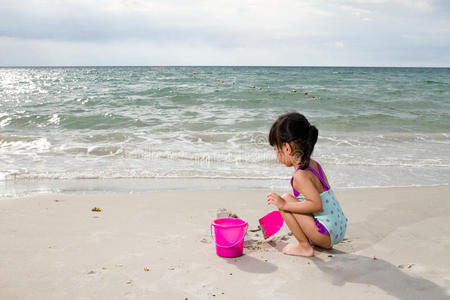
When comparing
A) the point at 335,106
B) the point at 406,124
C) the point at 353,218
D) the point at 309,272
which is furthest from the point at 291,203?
the point at 335,106

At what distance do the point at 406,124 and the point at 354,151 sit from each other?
5010 mm

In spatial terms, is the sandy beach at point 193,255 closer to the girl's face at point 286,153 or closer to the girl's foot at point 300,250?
the girl's foot at point 300,250

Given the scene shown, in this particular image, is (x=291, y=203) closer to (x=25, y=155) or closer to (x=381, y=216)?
(x=381, y=216)

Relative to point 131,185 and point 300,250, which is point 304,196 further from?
point 131,185

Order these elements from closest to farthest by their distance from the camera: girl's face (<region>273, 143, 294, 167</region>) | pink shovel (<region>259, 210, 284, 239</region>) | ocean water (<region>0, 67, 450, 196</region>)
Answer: girl's face (<region>273, 143, 294, 167</region>), pink shovel (<region>259, 210, 284, 239</region>), ocean water (<region>0, 67, 450, 196</region>)

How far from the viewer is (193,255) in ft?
10.5

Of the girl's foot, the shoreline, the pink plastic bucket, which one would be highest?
the pink plastic bucket

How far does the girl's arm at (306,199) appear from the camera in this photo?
293cm

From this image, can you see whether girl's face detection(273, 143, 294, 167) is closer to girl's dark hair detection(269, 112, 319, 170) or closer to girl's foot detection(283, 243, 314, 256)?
girl's dark hair detection(269, 112, 319, 170)

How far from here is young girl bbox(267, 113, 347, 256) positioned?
2.86 meters

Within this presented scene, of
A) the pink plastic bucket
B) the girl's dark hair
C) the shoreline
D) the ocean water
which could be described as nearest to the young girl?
the girl's dark hair

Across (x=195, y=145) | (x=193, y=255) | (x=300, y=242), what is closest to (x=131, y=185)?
(x=193, y=255)

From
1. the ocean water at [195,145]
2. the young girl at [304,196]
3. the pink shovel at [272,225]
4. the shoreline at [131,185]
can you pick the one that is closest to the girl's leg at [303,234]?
the young girl at [304,196]

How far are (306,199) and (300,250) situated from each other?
480 mm
